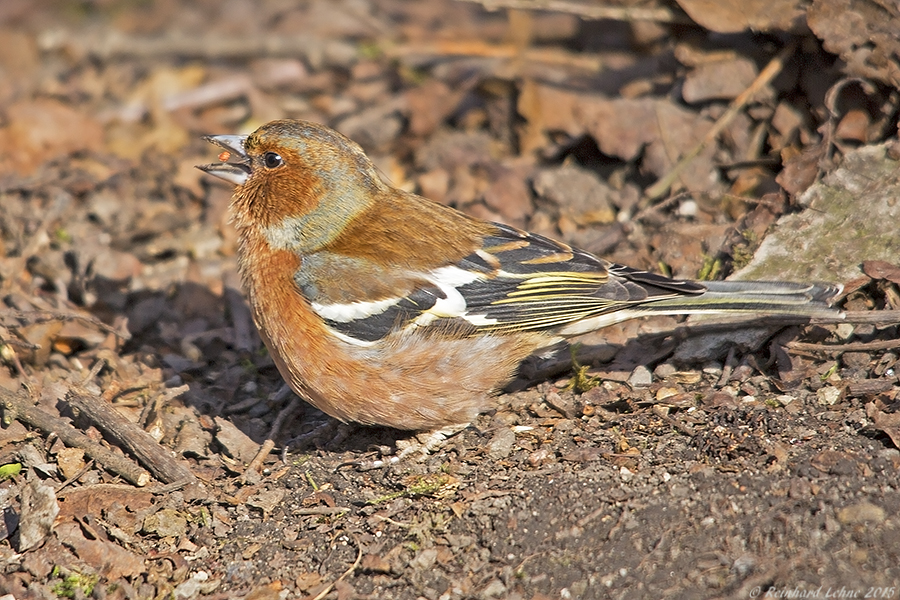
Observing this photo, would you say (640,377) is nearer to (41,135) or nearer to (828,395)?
(828,395)

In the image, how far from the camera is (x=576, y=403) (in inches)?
215

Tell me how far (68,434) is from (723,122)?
16.9 feet

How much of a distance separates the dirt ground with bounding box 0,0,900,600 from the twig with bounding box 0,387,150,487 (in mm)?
15

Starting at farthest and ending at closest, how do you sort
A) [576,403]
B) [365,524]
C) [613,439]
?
[576,403] → [613,439] → [365,524]

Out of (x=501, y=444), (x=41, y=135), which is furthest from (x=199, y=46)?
(x=501, y=444)

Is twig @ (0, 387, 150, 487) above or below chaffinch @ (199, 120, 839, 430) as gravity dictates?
below

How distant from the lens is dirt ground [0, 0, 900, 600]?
4.29 meters

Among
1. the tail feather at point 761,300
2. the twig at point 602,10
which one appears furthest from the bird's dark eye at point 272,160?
the tail feather at point 761,300

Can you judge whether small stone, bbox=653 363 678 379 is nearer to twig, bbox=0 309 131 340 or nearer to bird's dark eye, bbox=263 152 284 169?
bird's dark eye, bbox=263 152 284 169

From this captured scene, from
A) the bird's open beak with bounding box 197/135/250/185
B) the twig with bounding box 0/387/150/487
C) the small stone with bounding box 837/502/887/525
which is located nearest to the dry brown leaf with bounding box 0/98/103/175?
the bird's open beak with bounding box 197/135/250/185

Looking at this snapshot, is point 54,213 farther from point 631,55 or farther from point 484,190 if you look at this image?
point 631,55

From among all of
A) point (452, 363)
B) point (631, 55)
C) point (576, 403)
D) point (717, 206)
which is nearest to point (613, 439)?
point (576, 403)

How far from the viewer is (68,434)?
204 inches

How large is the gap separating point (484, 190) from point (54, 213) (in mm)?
3691
